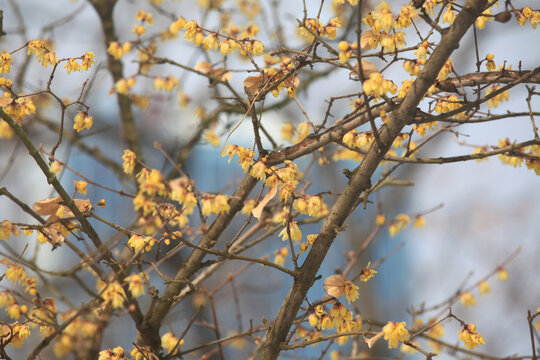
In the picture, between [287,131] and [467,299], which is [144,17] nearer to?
[287,131]

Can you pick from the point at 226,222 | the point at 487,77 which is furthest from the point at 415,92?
the point at 226,222

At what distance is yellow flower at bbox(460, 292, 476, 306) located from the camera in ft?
8.50

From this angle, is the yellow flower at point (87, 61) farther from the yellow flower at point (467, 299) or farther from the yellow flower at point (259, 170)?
the yellow flower at point (467, 299)

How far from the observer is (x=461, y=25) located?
1.30 m

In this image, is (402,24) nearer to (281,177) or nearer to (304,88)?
(281,177)

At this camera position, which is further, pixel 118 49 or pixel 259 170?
pixel 118 49

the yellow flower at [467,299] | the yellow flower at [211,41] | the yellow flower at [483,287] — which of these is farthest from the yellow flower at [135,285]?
the yellow flower at [483,287]

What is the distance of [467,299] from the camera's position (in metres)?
2.60

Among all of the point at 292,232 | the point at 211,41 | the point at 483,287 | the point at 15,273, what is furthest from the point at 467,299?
the point at 15,273

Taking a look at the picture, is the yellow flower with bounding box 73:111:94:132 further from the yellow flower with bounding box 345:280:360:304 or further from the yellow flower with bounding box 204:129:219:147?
the yellow flower with bounding box 204:129:219:147

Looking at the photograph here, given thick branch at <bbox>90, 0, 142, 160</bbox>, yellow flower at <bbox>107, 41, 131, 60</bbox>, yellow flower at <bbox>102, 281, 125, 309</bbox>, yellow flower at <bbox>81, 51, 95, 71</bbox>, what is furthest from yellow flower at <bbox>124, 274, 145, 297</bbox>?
thick branch at <bbox>90, 0, 142, 160</bbox>

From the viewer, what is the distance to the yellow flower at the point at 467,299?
8.50 ft

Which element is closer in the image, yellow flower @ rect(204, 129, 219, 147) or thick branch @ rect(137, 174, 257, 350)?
thick branch @ rect(137, 174, 257, 350)

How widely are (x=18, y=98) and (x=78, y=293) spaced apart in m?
4.05
